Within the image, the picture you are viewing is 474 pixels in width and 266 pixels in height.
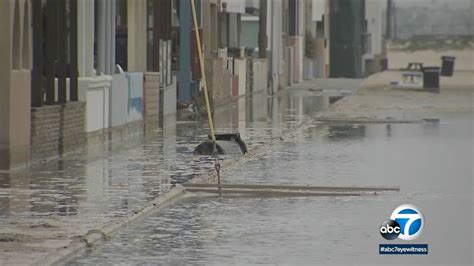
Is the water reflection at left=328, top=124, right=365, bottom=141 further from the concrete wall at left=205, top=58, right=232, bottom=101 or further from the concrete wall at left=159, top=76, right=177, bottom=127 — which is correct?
the concrete wall at left=205, top=58, right=232, bottom=101

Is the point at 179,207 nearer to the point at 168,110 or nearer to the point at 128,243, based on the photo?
the point at 128,243

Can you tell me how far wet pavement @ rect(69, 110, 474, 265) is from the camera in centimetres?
1216

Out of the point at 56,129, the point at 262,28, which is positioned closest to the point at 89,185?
the point at 56,129

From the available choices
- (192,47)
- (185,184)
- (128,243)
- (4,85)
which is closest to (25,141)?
(4,85)

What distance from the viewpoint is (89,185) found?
1750cm

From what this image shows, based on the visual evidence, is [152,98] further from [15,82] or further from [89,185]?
[89,185]

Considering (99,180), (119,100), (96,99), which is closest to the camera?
(99,180)

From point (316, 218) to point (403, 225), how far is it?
1424 millimetres

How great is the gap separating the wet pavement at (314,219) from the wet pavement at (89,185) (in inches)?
18.8

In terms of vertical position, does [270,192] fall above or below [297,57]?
below

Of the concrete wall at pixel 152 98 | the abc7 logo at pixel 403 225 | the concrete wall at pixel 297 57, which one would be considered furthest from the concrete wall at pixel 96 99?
the concrete wall at pixel 297 57

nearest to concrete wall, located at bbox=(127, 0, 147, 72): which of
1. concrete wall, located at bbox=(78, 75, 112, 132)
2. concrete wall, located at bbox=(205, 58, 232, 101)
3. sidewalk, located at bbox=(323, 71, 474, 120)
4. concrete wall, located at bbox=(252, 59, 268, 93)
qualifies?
concrete wall, located at bbox=(78, 75, 112, 132)

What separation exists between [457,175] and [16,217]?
24.5 ft

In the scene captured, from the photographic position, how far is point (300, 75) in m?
70.4
